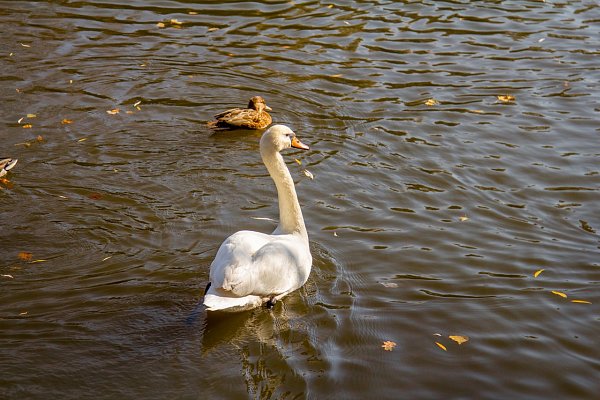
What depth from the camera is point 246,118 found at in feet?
37.7

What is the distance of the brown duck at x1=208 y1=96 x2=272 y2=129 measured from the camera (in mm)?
11414

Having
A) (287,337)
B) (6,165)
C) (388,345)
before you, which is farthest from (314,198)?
(6,165)

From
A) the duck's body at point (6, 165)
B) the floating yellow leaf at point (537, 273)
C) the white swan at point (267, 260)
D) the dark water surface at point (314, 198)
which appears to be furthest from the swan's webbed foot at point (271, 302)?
the duck's body at point (6, 165)

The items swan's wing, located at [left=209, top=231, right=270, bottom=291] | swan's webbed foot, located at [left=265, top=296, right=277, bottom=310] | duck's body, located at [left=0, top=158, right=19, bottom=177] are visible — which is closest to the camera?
swan's wing, located at [left=209, top=231, right=270, bottom=291]

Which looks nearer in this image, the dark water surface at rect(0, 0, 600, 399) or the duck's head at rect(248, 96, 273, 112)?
the dark water surface at rect(0, 0, 600, 399)

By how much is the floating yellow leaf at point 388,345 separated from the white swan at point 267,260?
3.44ft

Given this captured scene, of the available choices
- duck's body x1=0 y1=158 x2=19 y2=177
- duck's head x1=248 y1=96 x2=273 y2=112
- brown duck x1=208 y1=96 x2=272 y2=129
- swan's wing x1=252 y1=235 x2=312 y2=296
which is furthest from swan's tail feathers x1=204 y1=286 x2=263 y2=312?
duck's head x1=248 y1=96 x2=273 y2=112

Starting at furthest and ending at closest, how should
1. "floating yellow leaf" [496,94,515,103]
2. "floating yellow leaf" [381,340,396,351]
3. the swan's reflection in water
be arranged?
"floating yellow leaf" [496,94,515,103] < "floating yellow leaf" [381,340,396,351] < the swan's reflection in water

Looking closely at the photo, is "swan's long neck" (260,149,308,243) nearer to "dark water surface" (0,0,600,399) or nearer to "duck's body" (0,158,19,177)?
"dark water surface" (0,0,600,399)

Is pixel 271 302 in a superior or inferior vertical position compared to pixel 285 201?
inferior

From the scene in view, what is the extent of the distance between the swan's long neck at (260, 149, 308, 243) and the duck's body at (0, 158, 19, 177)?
3217mm

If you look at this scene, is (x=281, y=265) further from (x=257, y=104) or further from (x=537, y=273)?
(x=257, y=104)

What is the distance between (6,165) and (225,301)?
12.9 feet

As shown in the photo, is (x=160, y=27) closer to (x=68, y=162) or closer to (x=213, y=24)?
(x=213, y=24)
